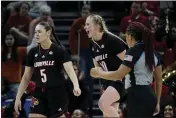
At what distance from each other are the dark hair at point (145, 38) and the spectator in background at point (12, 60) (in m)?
4.89

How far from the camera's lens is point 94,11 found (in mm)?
13172

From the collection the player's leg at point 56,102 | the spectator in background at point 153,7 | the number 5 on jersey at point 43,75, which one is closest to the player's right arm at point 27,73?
the number 5 on jersey at point 43,75

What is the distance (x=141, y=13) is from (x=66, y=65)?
5042 mm

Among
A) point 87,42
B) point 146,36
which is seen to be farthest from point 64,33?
point 146,36

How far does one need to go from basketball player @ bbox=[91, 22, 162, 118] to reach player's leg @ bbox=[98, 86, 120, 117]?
2.98 feet

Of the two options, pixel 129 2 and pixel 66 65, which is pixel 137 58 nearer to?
pixel 66 65

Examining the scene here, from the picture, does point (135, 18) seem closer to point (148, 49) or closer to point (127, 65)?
point (148, 49)

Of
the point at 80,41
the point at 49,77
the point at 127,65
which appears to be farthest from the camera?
the point at 80,41

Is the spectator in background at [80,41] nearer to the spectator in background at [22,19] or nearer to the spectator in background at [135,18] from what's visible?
the spectator in background at [135,18]

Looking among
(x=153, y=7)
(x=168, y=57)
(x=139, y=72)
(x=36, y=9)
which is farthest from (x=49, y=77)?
(x=153, y=7)

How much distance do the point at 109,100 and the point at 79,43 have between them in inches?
157

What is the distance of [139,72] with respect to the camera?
5.93m

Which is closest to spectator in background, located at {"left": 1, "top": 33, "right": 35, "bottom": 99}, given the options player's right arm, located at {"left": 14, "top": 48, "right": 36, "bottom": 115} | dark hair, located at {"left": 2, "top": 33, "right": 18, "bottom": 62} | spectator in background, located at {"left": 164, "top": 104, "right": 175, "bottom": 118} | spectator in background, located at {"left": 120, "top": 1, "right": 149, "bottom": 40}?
dark hair, located at {"left": 2, "top": 33, "right": 18, "bottom": 62}

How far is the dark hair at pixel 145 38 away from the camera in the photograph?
19.3 feet
